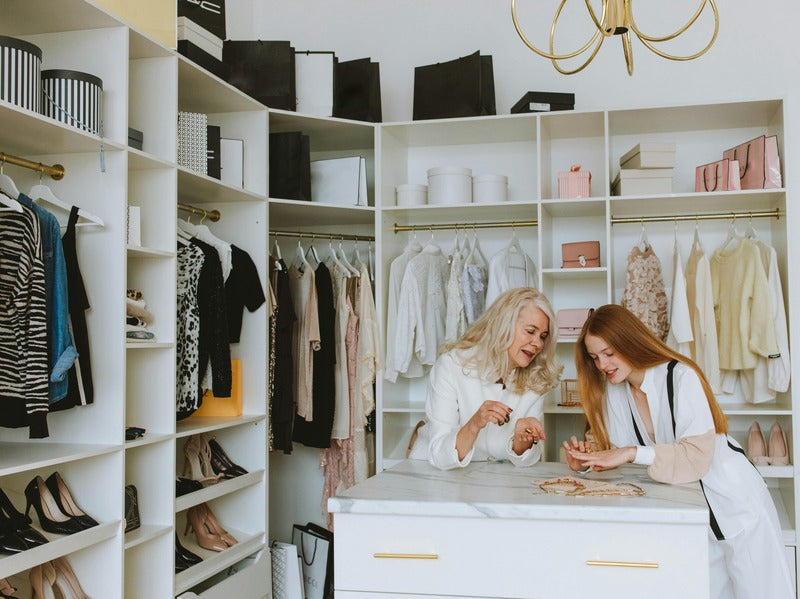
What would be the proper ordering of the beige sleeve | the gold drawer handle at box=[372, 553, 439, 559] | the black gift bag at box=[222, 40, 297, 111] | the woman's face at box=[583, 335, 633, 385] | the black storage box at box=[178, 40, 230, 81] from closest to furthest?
the gold drawer handle at box=[372, 553, 439, 559] < the beige sleeve < the woman's face at box=[583, 335, 633, 385] < the black storage box at box=[178, 40, 230, 81] < the black gift bag at box=[222, 40, 297, 111]

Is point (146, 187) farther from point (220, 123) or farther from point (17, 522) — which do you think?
point (17, 522)

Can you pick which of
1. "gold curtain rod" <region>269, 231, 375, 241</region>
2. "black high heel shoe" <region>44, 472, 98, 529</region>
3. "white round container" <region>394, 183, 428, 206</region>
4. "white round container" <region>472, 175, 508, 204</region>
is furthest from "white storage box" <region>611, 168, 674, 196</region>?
"black high heel shoe" <region>44, 472, 98, 529</region>

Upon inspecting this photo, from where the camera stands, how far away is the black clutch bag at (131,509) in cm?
314

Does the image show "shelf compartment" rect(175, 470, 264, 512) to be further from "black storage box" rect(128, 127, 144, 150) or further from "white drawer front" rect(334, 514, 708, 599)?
"white drawer front" rect(334, 514, 708, 599)

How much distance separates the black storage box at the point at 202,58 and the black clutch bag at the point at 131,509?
178 cm

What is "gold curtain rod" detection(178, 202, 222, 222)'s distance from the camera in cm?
388

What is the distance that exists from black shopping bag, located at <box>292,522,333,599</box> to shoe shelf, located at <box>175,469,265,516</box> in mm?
746

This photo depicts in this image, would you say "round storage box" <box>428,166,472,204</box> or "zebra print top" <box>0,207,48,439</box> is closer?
"zebra print top" <box>0,207,48,439</box>

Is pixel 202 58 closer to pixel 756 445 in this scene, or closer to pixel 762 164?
pixel 762 164

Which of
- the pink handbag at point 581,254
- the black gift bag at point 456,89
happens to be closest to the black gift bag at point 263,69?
the black gift bag at point 456,89

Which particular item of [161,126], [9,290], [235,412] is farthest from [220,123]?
[9,290]

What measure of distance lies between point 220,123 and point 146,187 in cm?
94

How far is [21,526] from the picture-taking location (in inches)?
105

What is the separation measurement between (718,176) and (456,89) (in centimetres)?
144
